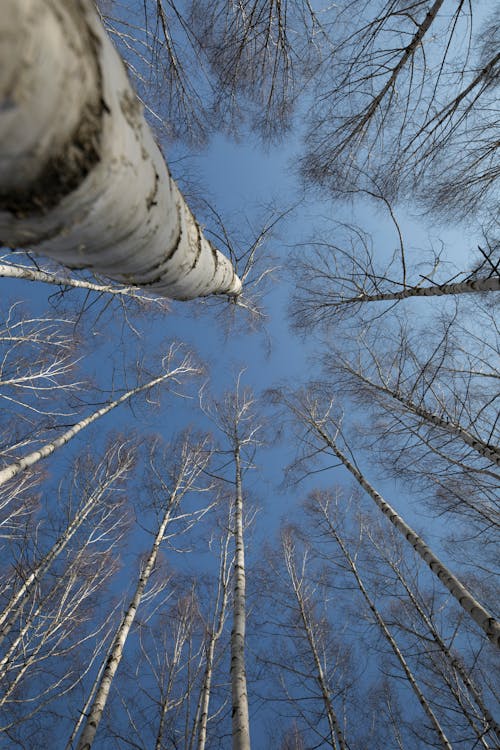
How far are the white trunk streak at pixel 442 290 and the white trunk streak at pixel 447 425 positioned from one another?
5.40 ft

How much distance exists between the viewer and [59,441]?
15.2ft

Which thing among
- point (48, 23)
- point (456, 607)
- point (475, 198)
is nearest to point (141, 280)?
point (48, 23)

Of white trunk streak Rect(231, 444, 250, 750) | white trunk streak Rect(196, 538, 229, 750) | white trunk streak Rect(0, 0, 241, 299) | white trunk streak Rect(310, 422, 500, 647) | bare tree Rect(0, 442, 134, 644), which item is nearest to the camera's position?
white trunk streak Rect(0, 0, 241, 299)

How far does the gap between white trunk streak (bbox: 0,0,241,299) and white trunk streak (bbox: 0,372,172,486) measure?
414 cm

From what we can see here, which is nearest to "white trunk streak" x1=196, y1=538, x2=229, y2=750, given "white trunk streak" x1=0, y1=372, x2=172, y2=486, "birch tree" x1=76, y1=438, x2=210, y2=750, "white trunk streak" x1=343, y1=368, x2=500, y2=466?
"birch tree" x1=76, y1=438, x2=210, y2=750

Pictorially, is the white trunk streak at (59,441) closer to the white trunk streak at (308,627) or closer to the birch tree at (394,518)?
the birch tree at (394,518)

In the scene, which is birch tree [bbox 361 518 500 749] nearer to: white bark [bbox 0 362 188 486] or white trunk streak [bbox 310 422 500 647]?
white trunk streak [bbox 310 422 500 647]

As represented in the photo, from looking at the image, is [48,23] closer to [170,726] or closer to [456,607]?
[170,726]

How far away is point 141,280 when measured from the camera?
2.97ft

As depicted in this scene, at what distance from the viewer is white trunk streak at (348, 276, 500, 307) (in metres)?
2.70

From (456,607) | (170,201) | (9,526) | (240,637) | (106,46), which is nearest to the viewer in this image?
(106,46)

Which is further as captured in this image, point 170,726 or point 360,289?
point 170,726

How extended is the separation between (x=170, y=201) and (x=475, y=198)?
5647 mm

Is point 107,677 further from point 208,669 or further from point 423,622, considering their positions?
point 423,622
